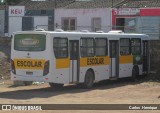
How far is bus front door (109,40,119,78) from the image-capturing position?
27281mm

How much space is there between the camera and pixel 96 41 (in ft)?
85.1

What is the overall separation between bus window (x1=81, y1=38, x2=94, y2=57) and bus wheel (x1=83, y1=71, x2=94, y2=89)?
92 centimetres

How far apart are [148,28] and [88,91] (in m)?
21.6

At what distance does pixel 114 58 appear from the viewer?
90.5ft

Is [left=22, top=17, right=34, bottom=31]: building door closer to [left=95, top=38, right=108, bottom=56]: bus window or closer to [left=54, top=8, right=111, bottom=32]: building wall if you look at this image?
[left=54, top=8, right=111, bottom=32]: building wall

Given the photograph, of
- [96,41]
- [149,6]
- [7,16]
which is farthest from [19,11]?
[96,41]

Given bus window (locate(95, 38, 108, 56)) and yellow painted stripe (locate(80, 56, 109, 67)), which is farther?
bus window (locate(95, 38, 108, 56))

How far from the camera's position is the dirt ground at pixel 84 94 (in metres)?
19.8

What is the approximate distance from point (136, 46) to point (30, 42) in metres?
8.49

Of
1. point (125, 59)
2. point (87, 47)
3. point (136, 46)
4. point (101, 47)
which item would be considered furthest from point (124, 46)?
point (87, 47)

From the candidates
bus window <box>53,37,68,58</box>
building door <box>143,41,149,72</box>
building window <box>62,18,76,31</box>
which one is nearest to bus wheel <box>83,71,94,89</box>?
bus window <box>53,37,68,58</box>

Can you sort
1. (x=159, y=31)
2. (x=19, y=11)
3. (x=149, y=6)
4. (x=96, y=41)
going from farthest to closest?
(x=19, y=11) < (x=149, y=6) < (x=159, y=31) < (x=96, y=41)

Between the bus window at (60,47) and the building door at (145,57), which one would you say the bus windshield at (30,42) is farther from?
the building door at (145,57)

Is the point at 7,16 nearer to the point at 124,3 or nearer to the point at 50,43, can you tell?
the point at 124,3
